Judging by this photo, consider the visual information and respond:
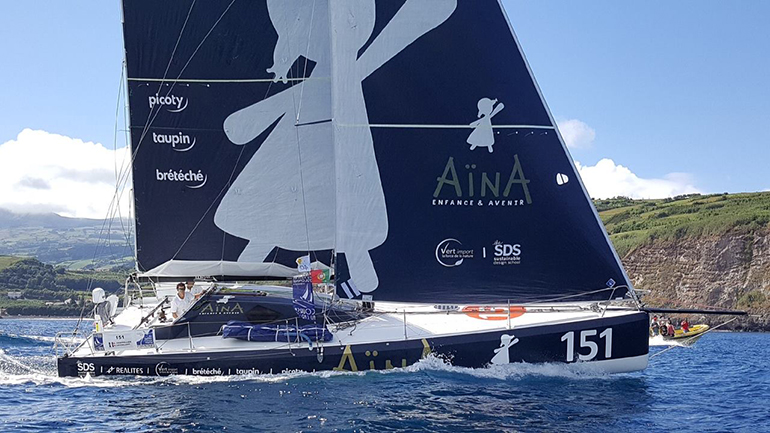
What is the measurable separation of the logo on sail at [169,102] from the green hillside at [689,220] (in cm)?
4803

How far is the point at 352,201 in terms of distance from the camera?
15.8 m

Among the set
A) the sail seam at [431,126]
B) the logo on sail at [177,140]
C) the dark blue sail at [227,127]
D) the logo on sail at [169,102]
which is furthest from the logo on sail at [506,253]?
the logo on sail at [169,102]

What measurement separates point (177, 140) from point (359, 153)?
15.1ft

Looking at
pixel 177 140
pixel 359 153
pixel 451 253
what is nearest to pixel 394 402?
pixel 451 253

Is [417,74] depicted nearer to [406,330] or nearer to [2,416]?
[406,330]

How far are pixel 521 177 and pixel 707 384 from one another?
22.0ft

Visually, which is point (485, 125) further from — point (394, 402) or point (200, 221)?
point (200, 221)

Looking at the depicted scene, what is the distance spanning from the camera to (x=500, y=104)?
15.3 m

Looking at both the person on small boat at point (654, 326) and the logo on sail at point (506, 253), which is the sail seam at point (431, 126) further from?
the person on small boat at point (654, 326)

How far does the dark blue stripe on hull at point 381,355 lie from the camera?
14266 mm

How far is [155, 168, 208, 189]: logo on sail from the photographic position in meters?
16.7

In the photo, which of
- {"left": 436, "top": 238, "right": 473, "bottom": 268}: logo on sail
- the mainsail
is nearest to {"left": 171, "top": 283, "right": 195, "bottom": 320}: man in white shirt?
the mainsail

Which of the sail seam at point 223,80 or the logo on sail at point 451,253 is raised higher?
the sail seam at point 223,80

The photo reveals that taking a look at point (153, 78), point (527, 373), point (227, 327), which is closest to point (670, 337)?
point (527, 373)
